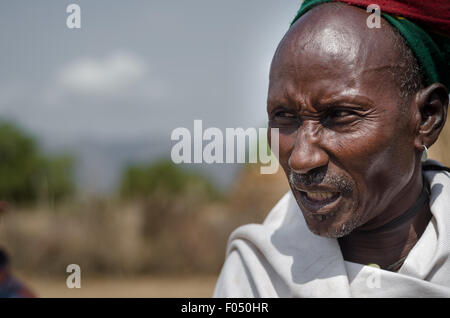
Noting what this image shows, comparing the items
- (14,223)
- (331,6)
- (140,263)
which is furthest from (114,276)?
(331,6)

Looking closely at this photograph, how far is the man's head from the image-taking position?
1.67 m

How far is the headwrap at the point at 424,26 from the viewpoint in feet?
5.69

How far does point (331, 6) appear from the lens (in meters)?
1.77

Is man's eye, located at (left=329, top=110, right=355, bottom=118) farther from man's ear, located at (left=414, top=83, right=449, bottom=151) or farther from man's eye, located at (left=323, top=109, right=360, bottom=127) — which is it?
man's ear, located at (left=414, top=83, right=449, bottom=151)

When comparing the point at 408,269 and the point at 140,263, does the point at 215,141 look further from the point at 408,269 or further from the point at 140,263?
the point at 140,263

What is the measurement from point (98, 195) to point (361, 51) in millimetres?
12500

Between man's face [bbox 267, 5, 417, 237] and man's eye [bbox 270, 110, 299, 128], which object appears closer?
man's face [bbox 267, 5, 417, 237]

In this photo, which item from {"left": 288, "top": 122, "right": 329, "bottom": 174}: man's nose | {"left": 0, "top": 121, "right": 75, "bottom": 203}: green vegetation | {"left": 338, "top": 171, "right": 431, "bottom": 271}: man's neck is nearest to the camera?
{"left": 288, "top": 122, "right": 329, "bottom": 174}: man's nose

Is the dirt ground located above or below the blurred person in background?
below

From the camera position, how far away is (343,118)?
67.0 inches

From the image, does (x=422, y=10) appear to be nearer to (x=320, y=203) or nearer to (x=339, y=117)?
(x=339, y=117)

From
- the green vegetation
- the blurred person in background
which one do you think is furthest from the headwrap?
the green vegetation

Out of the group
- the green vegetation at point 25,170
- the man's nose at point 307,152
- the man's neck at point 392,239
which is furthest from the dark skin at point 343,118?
the green vegetation at point 25,170
